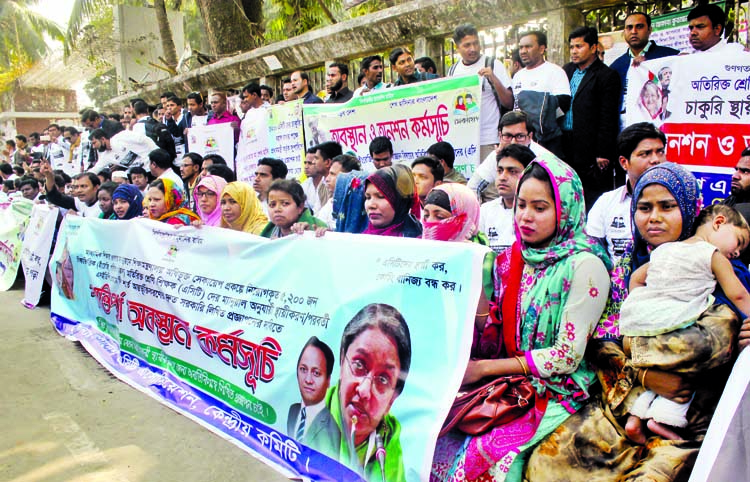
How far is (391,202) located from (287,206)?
723 mm

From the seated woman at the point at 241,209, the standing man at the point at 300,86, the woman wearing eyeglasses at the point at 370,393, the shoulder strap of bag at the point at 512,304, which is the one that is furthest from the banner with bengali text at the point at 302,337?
the standing man at the point at 300,86

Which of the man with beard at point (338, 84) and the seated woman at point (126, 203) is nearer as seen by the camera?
the seated woman at point (126, 203)

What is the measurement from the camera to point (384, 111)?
5562mm

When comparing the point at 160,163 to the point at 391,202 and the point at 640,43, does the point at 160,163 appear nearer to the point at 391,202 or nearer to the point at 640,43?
the point at 391,202

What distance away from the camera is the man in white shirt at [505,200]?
359 centimetres

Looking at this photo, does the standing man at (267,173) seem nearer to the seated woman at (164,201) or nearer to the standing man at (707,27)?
the seated woman at (164,201)

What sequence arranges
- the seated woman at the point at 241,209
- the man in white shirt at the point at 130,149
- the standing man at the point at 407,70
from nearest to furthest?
the seated woman at the point at 241,209, the standing man at the point at 407,70, the man in white shirt at the point at 130,149

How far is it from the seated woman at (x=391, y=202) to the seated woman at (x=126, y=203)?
3.05m

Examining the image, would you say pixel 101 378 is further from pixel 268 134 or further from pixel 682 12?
pixel 682 12

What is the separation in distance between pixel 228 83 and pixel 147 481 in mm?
9678

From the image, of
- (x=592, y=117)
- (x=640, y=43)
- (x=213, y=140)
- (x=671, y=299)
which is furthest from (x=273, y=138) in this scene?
(x=671, y=299)

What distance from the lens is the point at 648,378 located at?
201cm

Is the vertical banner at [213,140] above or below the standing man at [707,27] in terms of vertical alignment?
below

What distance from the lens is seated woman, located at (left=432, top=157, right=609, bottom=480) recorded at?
224 centimetres
